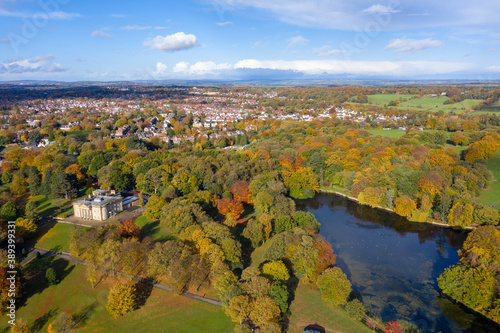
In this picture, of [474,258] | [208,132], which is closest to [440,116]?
[208,132]

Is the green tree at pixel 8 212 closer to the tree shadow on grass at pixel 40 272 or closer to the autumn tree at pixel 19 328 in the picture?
the tree shadow on grass at pixel 40 272

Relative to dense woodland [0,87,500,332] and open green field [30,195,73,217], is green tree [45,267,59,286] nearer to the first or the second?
dense woodland [0,87,500,332]

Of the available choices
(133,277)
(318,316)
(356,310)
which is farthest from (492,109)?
(133,277)

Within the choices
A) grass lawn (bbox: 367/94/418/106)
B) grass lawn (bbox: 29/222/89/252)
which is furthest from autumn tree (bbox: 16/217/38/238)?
grass lawn (bbox: 367/94/418/106)

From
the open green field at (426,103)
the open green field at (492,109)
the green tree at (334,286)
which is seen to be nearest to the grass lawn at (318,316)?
the green tree at (334,286)

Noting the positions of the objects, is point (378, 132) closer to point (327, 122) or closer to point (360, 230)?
point (327, 122)
